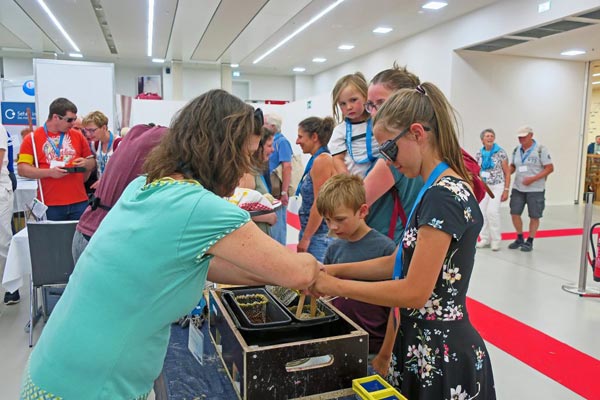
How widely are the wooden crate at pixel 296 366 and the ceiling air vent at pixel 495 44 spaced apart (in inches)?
309

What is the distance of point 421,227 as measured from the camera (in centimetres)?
110

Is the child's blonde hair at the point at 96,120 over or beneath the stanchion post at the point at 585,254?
over

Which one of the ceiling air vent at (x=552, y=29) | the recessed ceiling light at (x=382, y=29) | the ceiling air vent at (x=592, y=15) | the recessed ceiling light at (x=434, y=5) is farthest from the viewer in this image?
the recessed ceiling light at (x=382, y=29)

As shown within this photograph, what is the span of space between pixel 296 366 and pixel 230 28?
953 cm

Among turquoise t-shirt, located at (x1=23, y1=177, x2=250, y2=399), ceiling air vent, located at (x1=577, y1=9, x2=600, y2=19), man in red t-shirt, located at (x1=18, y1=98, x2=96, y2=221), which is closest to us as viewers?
turquoise t-shirt, located at (x1=23, y1=177, x2=250, y2=399)

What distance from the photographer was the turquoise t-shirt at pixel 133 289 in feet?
2.81

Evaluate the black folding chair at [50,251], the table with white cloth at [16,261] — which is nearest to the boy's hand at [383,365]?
the black folding chair at [50,251]

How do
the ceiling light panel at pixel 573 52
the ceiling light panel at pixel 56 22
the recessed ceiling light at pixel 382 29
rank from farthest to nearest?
the recessed ceiling light at pixel 382 29 < the ceiling light panel at pixel 573 52 < the ceiling light panel at pixel 56 22

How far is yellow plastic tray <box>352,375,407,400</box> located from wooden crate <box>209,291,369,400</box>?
3 cm

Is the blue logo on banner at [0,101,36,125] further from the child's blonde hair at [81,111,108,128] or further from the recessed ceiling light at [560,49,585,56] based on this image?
the recessed ceiling light at [560,49,585,56]

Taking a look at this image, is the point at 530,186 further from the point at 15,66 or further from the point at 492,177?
the point at 15,66

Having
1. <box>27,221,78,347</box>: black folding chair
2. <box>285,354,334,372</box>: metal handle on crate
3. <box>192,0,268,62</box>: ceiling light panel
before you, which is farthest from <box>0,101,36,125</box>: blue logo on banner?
<box>285,354,334,372</box>: metal handle on crate

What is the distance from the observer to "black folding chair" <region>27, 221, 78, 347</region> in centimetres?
287

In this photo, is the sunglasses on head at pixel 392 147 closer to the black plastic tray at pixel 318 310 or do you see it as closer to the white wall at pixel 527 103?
the black plastic tray at pixel 318 310
